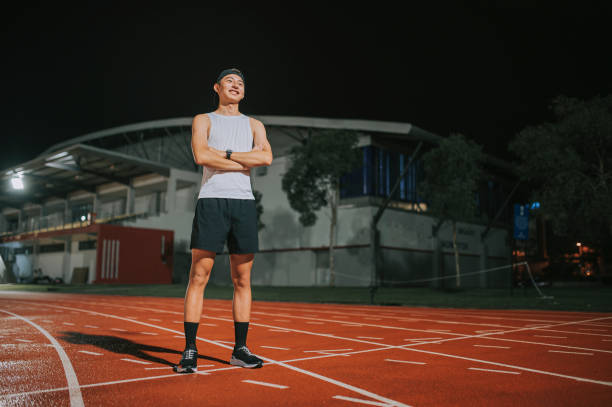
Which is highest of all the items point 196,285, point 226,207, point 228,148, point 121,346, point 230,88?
point 230,88

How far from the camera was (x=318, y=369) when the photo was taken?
13.5ft

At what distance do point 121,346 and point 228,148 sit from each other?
8.91ft

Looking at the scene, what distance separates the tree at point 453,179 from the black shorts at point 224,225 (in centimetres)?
2228

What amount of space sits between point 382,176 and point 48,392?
3073 cm

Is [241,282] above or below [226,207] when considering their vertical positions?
below

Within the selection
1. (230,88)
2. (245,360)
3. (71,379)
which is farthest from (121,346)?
(230,88)

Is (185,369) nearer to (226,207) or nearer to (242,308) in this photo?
(242,308)

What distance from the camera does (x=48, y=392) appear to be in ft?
10.7

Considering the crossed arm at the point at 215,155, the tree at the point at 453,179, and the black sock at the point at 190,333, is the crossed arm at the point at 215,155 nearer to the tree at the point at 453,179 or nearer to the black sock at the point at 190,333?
the black sock at the point at 190,333

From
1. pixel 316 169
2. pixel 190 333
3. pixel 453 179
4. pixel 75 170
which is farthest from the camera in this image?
pixel 75 170

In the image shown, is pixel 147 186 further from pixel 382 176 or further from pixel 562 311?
pixel 562 311

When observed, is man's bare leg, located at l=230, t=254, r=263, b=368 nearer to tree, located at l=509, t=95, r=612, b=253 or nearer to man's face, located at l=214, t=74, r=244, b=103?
man's face, located at l=214, t=74, r=244, b=103

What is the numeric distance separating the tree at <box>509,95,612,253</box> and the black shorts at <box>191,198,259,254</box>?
63.9ft

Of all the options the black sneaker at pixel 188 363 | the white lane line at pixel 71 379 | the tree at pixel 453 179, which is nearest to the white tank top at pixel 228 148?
the black sneaker at pixel 188 363
